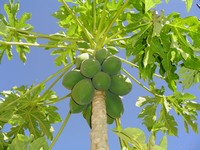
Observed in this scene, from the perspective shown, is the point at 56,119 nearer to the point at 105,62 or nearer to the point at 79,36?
the point at 79,36

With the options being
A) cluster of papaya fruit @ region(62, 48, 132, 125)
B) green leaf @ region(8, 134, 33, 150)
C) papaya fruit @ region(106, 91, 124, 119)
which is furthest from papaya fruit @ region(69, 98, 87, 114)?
green leaf @ region(8, 134, 33, 150)

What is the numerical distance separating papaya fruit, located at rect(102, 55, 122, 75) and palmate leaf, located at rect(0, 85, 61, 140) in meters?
1.14

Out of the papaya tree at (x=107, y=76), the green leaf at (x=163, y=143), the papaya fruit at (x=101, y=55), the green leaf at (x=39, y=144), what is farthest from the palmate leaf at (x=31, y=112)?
the green leaf at (x=163, y=143)

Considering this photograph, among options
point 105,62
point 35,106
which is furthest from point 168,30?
point 35,106

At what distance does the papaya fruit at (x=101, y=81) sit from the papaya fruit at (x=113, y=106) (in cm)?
12

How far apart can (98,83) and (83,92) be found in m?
0.15

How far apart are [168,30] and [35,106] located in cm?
185

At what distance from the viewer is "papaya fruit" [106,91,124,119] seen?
9.48 feet

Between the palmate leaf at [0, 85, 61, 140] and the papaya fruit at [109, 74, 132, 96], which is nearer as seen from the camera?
the papaya fruit at [109, 74, 132, 96]

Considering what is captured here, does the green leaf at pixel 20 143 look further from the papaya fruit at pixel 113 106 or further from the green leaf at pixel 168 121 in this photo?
the green leaf at pixel 168 121

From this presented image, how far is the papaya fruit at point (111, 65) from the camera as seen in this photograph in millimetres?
2986

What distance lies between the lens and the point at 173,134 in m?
3.88

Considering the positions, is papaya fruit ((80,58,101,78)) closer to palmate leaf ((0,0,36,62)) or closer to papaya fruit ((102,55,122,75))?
papaya fruit ((102,55,122,75))

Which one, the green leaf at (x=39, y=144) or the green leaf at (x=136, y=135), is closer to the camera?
the green leaf at (x=136, y=135)
